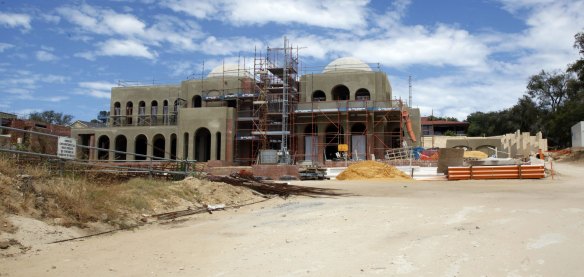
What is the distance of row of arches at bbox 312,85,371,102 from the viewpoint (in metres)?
46.4

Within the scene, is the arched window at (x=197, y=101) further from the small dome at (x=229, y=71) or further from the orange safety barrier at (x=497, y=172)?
the orange safety barrier at (x=497, y=172)

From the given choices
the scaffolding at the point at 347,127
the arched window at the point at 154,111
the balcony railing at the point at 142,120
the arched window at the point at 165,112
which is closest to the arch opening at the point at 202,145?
the balcony railing at the point at 142,120

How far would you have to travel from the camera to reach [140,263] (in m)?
7.35

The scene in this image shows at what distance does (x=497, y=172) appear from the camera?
28359 millimetres

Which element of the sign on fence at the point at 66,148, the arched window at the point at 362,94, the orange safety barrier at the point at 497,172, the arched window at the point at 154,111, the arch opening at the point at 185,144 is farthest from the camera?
the arched window at the point at 154,111

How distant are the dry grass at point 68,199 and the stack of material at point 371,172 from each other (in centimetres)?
1943

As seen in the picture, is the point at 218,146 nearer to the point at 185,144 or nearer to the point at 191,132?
the point at 191,132

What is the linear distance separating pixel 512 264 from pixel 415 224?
12.2ft

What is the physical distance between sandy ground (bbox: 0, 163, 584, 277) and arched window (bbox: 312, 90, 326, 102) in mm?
35296

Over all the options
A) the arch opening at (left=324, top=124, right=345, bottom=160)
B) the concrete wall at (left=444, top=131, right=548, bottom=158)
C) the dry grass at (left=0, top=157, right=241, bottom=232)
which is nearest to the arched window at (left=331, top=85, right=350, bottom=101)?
the arch opening at (left=324, top=124, right=345, bottom=160)

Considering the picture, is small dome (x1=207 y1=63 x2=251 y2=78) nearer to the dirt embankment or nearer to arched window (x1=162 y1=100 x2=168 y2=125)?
arched window (x1=162 y1=100 x2=168 y2=125)

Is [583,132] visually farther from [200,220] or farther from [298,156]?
[200,220]

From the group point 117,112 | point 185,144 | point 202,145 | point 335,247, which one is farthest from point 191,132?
point 335,247

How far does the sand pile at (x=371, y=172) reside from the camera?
3070 cm
